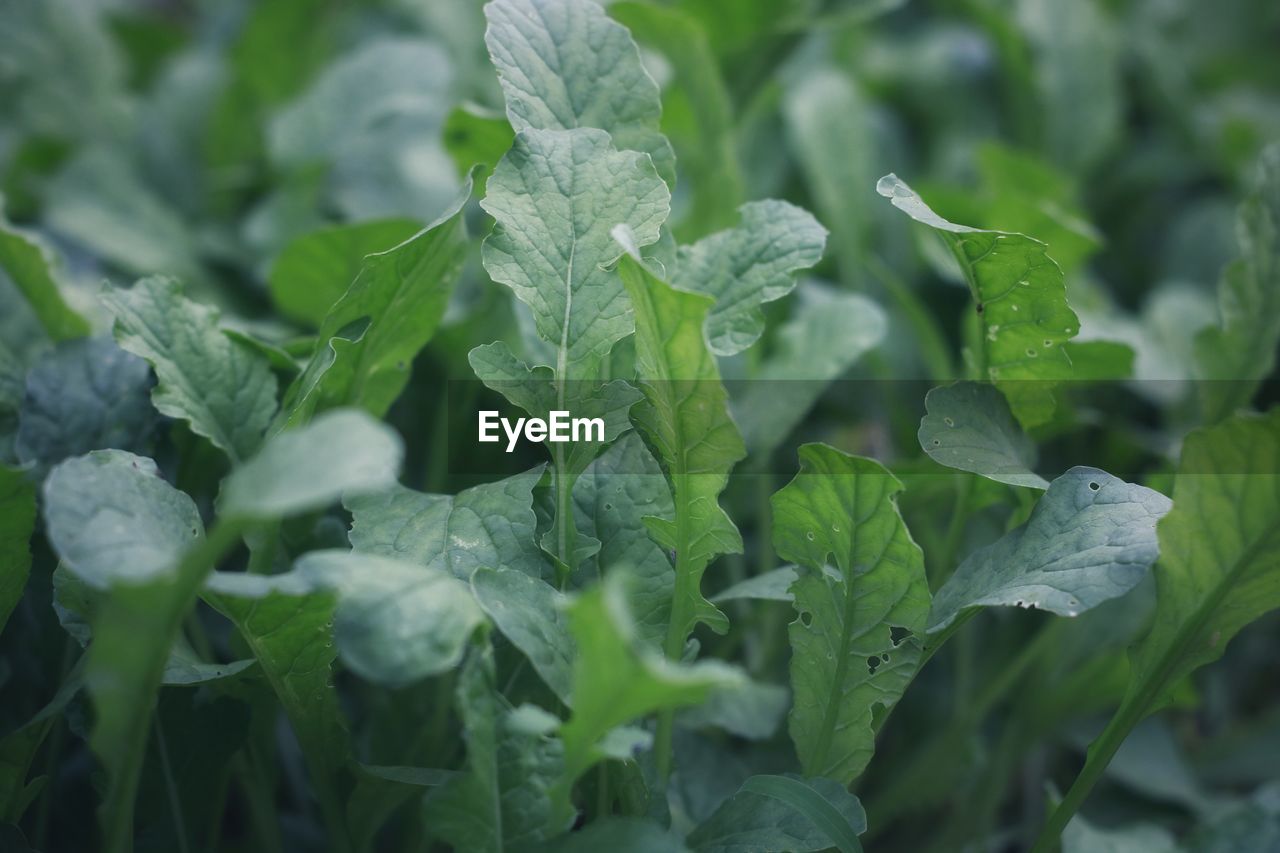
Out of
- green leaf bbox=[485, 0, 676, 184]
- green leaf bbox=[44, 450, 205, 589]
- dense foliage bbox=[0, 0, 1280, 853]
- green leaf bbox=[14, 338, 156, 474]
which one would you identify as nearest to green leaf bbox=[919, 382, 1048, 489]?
dense foliage bbox=[0, 0, 1280, 853]

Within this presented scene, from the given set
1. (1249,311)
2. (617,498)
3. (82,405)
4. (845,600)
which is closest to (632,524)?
(617,498)

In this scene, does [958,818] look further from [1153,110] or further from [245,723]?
[1153,110]

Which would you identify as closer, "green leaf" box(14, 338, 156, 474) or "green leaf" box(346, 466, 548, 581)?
"green leaf" box(346, 466, 548, 581)

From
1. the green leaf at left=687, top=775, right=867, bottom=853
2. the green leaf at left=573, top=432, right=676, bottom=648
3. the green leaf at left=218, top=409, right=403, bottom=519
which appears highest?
the green leaf at left=218, top=409, right=403, bottom=519

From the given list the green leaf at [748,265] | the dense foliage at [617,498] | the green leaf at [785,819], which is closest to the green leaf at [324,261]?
the dense foliage at [617,498]

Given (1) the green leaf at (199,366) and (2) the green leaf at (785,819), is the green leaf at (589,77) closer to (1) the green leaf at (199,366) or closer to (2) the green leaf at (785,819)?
(1) the green leaf at (199,366)

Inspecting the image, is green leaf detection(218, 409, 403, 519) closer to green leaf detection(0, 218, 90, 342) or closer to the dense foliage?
the dense foliage
